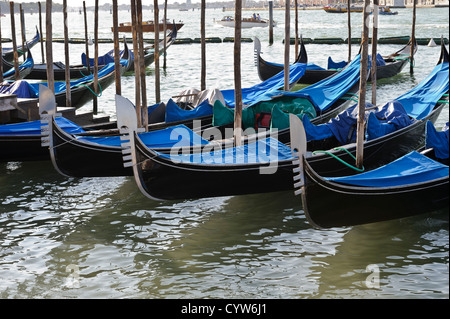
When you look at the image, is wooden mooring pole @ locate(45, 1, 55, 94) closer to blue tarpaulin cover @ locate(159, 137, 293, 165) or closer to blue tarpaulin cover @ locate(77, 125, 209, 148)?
blue tarpaulin cover @ locate(77, 125, 209, 148)

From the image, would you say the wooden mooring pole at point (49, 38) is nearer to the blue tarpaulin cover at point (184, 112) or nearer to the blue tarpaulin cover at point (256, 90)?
the blue tarpaulin cover at point (184, 112)

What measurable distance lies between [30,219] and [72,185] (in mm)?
1005

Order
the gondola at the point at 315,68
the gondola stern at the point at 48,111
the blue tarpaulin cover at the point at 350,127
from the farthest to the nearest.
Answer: the gondola at the point at 315,68
the blue tarpaulin cover at the point at 350,127
the gondola stern at the point at 48,111

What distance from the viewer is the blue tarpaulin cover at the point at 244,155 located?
5676mm

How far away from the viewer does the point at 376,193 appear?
4910mm

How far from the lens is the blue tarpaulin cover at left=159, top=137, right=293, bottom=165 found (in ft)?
18.6

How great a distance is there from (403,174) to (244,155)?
1.38m

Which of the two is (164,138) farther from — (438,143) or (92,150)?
(438,143)

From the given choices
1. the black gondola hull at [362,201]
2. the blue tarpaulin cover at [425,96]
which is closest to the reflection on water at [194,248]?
the black gondola hull at [362,201]

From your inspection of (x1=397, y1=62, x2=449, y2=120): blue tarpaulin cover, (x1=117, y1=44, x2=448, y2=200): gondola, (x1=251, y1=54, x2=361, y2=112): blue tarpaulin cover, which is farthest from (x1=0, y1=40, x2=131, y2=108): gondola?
(x1=397, y1=62, x2=449, y2=120): blue tarpaulin cover

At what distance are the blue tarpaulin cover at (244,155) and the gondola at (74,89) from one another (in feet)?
11.4

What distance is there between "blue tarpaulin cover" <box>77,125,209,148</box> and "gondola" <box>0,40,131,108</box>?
2.44 m

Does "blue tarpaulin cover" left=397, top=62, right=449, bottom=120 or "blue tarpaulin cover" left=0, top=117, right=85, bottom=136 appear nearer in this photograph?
"blue tarpaulin cover" left=0, top=117, right=85, bottom=136

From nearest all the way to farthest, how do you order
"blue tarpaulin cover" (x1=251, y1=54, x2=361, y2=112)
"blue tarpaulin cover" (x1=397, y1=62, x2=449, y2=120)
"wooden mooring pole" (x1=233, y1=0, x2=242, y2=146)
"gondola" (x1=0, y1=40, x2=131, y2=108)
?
"wooden mooring pole" (x1=233, y1=0, x2=242, y2=146) < "blue tarpaulin cover" (x1=397, y1=62, x2=449, y2=120) < "blue tarpaulin cover" (x1=251, y1=54, x2=361, y2=112) < "gondola" (x1=0, y1=40, x2=131, y2=108)
